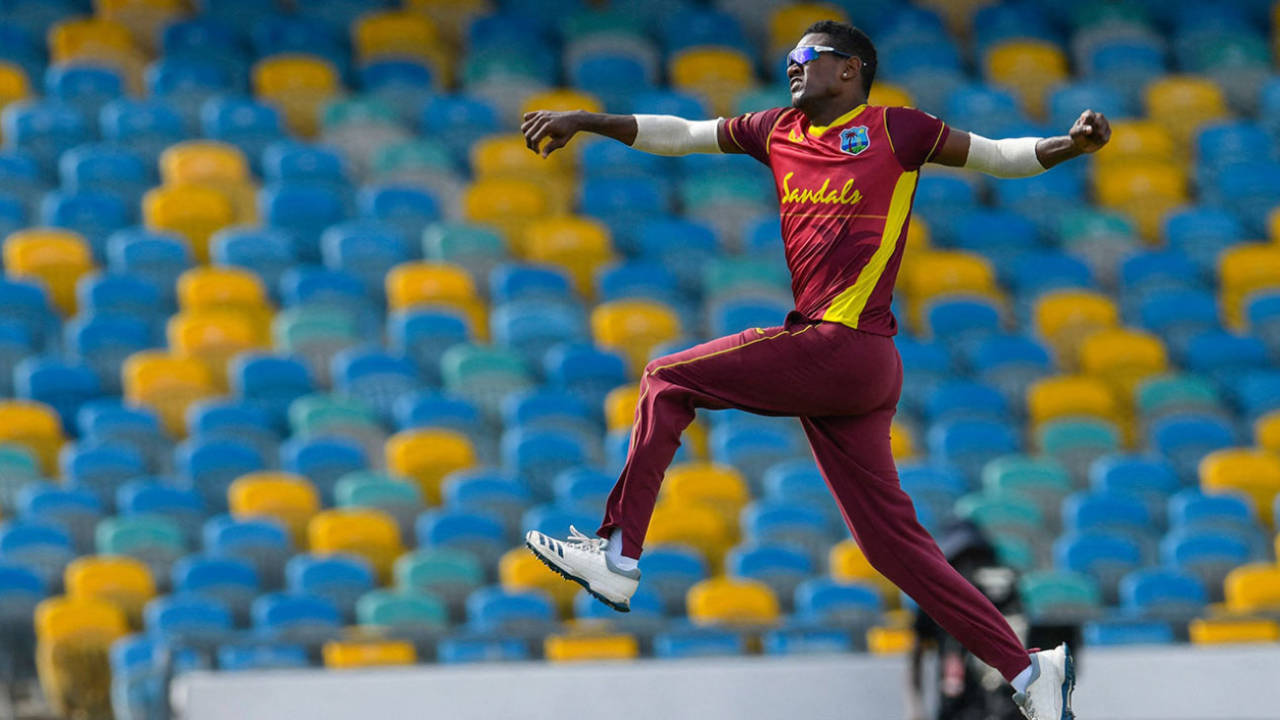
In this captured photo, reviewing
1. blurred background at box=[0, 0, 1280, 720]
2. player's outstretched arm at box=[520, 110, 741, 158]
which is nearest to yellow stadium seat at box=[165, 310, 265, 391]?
blurred background at box=[0, 0, 1280, 720]

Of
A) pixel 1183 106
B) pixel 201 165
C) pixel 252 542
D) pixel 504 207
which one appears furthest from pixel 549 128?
pixel 1183 106

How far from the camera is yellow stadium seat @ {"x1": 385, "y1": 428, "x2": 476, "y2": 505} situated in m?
9.22

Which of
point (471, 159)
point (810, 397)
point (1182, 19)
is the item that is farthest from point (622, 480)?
point (1182, 19)

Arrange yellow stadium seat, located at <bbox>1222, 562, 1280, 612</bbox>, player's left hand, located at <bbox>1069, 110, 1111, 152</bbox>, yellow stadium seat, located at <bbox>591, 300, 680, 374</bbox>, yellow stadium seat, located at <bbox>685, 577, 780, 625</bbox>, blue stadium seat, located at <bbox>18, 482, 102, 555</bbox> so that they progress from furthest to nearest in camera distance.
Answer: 1. yellow stadium seat, located at <bbox>591, 300, 680, 374</bbox>
2. blue stadium seat, located at <bbox>18, 482, 102, 555</bbox>
3. yellow stadium seat, located at <bbox>1222, 562, 1280, 612</bbox>
4. yellow stadium seat, located at <bbox>685, 577, 780, 625</bbox>
5. player's left hand, located at <bbox>1069, 110, 1111, 152</bbox>

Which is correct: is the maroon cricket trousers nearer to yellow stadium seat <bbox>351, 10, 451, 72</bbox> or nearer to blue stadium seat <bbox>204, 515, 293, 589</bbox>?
blue stadium seat <bbox>204, 515, 293, 589</bbox>

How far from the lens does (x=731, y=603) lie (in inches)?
329

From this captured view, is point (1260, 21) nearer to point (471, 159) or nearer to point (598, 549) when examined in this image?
point (471, 159)

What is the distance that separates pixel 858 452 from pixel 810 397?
0.69 ft

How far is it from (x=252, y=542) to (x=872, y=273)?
197 inches

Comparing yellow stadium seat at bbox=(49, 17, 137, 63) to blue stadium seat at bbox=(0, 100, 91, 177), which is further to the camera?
yellow stadium seat at bbox=(49, 17, 137, 63)

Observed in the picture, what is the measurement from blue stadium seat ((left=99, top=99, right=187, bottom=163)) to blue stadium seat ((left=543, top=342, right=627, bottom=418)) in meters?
3.09

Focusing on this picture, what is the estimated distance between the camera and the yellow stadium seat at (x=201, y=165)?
35.7 feet

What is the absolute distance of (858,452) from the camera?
4461 millimetres

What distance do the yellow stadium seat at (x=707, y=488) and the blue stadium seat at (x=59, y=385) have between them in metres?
3.10
